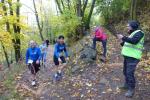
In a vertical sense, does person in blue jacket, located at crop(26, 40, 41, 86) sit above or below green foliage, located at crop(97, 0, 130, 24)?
below

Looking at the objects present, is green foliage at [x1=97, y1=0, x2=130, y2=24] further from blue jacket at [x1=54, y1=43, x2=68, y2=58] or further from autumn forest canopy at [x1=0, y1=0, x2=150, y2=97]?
blue jacket at [x1=54, y1=43, x2=68, y2=58]

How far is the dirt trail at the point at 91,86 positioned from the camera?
36.4ft

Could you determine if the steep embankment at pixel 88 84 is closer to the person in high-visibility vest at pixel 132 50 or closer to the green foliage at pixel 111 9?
the person in high-visibility vest at pixel 132 50

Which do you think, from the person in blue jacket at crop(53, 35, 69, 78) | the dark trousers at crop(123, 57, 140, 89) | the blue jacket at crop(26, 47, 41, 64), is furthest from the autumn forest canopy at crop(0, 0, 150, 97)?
the dark trousers at crop(123, 57, 140, 89)

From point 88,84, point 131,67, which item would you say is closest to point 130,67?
point 131,67

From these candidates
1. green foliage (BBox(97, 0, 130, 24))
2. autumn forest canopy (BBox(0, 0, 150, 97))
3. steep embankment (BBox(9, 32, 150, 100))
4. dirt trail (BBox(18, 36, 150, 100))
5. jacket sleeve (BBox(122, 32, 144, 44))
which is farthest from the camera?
green foliage (BBox(97, 0, 130, 24))

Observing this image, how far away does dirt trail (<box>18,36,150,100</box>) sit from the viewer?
11.1m

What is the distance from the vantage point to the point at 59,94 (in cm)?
1243

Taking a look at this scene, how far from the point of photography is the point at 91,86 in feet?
40.3

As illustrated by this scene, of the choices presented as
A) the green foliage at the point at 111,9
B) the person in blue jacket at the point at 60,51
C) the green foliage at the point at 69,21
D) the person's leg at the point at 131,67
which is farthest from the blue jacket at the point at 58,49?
the green foliage at the point at 111,9

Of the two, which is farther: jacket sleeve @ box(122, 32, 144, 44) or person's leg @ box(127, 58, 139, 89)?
person's leg @ box(127, 58, 139, 89)

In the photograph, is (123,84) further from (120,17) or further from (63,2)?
(63,2)

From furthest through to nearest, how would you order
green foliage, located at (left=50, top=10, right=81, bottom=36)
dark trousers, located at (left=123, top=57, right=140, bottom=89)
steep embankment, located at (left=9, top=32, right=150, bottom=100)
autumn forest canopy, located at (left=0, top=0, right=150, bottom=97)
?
green foliage, located at (left=50, top=10, right=81, bottom=36) < autumn forest canopy, located at (left=0, top=0, right=150, bottom=97) < steep embankment, located at (left=9, top=32, right=150, bottom=100) < dark trousers, located at (left=123, top=57, right=140, bottom=89)

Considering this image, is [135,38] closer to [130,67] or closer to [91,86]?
[130,67]
